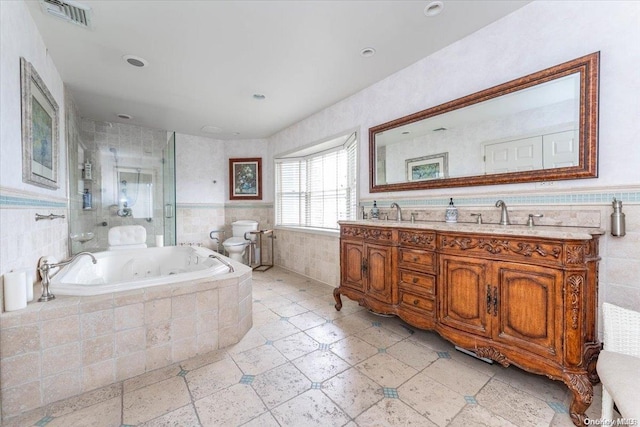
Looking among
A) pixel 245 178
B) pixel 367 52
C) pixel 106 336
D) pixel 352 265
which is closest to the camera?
pixel 106 336

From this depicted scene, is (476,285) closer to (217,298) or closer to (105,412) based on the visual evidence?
(217,298)

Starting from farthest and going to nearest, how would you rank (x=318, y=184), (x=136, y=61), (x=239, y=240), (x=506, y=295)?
1. (x=239, y=240)
2. (x=318, y=184)
3. (x=136, y=61)
4. (x=506, y=295)

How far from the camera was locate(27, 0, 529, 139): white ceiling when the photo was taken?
185 centimetres

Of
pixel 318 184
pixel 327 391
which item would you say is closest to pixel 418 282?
pixel 327 391

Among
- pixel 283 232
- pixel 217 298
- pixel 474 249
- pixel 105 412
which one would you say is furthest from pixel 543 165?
pixel 283 232

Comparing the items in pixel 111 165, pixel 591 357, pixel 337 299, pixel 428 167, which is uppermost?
pixel 111 165

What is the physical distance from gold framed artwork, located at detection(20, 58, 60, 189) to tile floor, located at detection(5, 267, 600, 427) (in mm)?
1632

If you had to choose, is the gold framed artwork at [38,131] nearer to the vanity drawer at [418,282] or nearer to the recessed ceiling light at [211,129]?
the recessed ceiling light at [211,129]

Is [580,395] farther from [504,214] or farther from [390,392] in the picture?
[504,214]

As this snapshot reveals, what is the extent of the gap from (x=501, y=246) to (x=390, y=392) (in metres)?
1.13

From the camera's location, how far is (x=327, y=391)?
1.62m

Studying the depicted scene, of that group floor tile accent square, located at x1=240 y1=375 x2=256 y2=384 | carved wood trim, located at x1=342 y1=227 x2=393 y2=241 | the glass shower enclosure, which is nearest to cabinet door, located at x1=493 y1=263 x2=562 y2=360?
carved wood trim, located at x1=342 y1=227 x2=393 y2=241

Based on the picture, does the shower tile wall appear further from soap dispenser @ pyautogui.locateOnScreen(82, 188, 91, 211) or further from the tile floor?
the tile floor

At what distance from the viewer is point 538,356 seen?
147 cm
